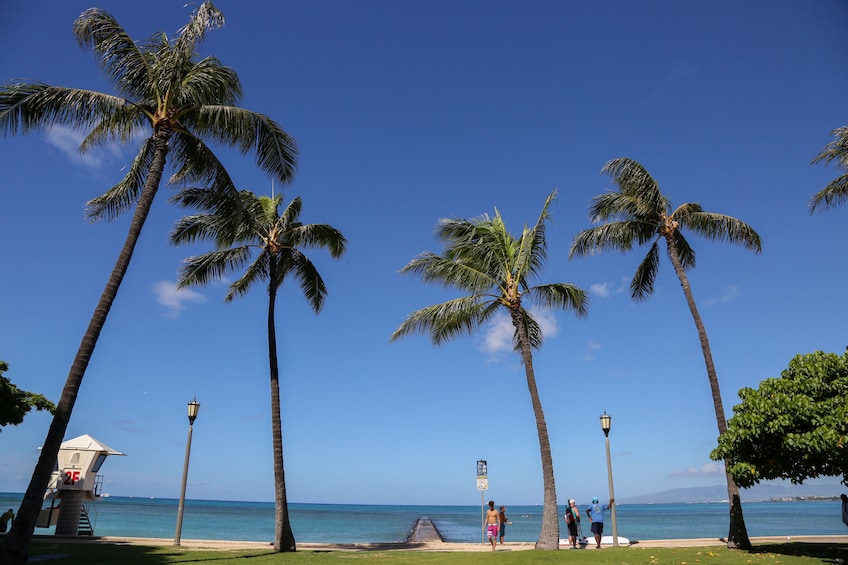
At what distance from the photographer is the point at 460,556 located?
581 inches

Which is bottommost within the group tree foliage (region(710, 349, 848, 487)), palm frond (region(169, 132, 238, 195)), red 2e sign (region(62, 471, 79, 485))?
red 2e sign (region(62, 471, 79, 485))

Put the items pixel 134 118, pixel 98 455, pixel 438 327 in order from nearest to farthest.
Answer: pixel 134 118
pixel 438 327
pixel 98 455

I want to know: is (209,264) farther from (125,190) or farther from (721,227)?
(721,227)

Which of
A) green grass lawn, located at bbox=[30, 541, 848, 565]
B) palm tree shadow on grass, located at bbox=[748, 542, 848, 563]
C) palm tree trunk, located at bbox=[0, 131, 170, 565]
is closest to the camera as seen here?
palm tree trunk, located at bbox=[0, 131, 170, 565]

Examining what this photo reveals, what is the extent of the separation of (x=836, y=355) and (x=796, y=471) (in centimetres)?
275

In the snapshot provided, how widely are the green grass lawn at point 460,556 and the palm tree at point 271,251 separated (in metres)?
2.68

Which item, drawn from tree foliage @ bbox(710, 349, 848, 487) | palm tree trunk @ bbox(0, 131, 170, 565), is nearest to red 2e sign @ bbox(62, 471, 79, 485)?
palm tree trunk @ bbox(0, 131, 170, 565)

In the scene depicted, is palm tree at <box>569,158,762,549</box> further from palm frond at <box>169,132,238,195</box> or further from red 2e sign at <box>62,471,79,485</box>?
red 2e sign at <box>62,471,79,485</box>

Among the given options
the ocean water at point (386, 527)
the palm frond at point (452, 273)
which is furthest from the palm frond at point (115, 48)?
the ocean water at point (386, 527)

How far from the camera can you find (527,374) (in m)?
18.0

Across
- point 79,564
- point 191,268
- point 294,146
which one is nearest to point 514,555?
point 79,564

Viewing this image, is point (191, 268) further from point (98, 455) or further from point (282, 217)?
point (98, 455)

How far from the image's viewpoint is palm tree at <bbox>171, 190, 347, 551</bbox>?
686 inches

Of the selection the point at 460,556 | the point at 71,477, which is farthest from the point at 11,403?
the point at 460,556
